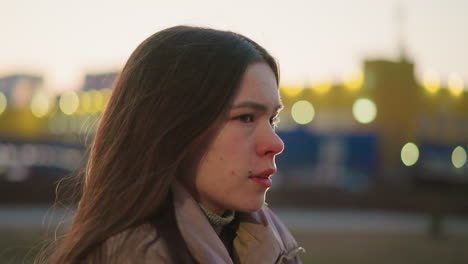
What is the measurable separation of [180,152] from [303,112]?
34.4 m

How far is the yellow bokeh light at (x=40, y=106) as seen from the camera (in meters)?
53.2

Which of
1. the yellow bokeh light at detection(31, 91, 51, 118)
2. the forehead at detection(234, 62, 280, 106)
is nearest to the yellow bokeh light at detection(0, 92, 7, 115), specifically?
the yellow bokeh light at detection(31, 91, 51, 118)

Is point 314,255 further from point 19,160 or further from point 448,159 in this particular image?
point 19,160

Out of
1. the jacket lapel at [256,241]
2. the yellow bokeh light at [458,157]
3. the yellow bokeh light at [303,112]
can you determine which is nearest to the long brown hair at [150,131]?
the jacket lapel at [256,241]

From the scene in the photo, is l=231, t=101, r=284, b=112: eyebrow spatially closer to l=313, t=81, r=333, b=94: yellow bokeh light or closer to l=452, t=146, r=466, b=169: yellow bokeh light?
l=452, t=146, r=466, b=169: yellow bokeh light

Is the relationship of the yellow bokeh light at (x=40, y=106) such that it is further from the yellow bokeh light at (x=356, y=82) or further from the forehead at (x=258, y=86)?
the forehead at (x=258, y=86)

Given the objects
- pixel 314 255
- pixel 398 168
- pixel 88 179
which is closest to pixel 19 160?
pixel 398 168

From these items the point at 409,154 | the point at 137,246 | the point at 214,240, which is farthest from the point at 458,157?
the point at 137,246

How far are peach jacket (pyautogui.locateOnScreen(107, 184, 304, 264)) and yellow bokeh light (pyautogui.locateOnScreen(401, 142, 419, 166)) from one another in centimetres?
3119

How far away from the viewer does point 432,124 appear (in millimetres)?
33906

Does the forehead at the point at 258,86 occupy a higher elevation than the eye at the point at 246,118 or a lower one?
Answer: higher

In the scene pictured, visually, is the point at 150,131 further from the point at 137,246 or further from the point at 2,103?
the point at 2,103

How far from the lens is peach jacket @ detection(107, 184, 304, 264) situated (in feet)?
4.75

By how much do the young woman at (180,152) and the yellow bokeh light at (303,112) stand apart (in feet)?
107
